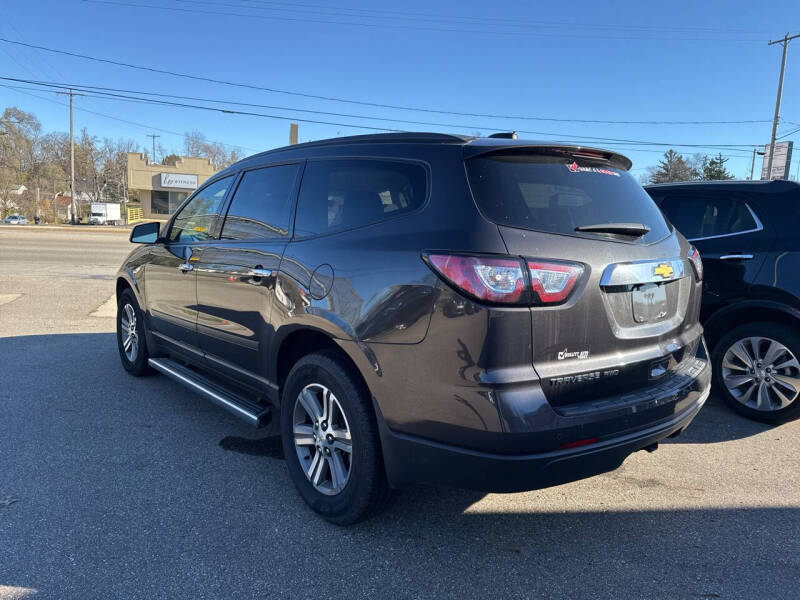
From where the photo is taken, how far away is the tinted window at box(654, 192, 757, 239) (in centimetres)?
450

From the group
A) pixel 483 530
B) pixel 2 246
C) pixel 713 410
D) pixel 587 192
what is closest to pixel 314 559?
pixel 483 530

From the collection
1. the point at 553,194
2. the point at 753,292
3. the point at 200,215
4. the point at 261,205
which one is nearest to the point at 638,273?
the point at 553,194

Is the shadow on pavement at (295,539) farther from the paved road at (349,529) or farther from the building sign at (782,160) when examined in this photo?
the building sign at (782,160)

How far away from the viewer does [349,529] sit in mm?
2820

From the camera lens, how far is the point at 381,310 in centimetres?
243

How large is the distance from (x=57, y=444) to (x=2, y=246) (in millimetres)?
20464

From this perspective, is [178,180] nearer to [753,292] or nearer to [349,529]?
[753,292]

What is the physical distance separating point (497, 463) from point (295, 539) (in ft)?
3.90

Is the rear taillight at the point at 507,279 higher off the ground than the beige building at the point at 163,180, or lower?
lower

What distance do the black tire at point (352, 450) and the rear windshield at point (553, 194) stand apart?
3.41 feet

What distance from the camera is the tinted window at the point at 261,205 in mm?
3338

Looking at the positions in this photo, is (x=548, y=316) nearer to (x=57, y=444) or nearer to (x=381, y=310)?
(x=381, y=310)

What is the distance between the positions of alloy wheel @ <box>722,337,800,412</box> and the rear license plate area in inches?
87.5

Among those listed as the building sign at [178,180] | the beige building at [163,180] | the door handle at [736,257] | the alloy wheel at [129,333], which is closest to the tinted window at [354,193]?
the alloy wheel at [129,333]
